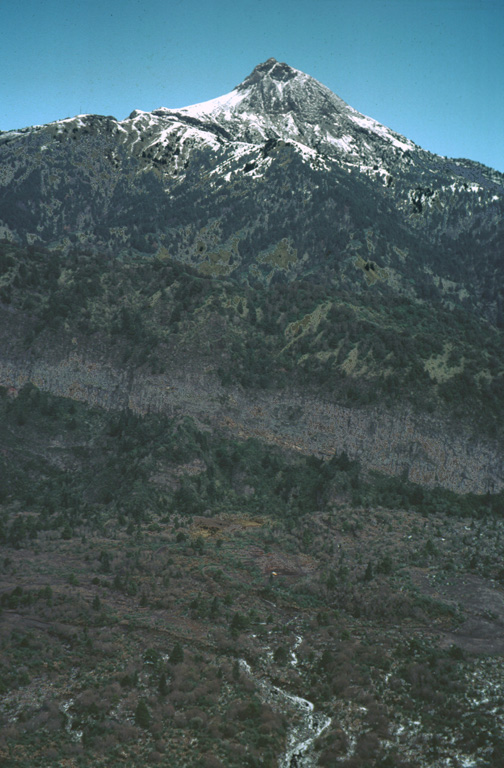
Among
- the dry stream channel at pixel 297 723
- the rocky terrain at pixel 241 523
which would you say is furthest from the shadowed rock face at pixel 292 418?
the dry stream channel at pixel 297 723

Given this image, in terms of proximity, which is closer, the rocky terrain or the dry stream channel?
the dry stream channel

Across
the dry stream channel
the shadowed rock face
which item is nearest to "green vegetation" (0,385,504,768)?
the dry stream channel

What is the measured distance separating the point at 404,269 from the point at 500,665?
136812 millimetres

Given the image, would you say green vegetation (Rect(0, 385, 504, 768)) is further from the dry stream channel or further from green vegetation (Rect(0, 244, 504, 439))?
green vegetation (Rect(0, 244, 504, 439))

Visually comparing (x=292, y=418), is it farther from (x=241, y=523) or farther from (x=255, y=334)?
(x=241, y=523)

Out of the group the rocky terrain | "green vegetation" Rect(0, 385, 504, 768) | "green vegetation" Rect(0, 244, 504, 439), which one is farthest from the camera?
"green vegetation" Rect(0, 244, 504, 439)

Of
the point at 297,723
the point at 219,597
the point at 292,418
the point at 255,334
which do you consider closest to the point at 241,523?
the point at 219,597

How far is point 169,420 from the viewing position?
79.9 m

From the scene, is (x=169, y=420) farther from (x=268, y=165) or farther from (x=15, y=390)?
(x=268, y=165)

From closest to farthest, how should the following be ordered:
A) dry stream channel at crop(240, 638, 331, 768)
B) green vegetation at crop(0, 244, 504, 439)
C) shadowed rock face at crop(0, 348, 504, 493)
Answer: dry stream channel at crop(240, 638, 331, 768), shadowed rock face at crop(0, 348, 504, 493), green vegetation at crop(0, 244, 504, 439)

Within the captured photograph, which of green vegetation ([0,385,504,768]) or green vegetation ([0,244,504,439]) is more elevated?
green vegetation ([0,244,504,439])

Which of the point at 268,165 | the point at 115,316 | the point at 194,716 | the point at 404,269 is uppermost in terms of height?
the point at 268,165

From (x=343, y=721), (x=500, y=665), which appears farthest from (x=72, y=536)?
(x=500, y=665)

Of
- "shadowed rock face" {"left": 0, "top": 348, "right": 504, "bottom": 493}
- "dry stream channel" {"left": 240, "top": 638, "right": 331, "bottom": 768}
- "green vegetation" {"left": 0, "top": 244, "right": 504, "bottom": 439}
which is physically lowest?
"dry stream channel" {"left": 240, "top": 638, "right": 331, "bottom": 768}
